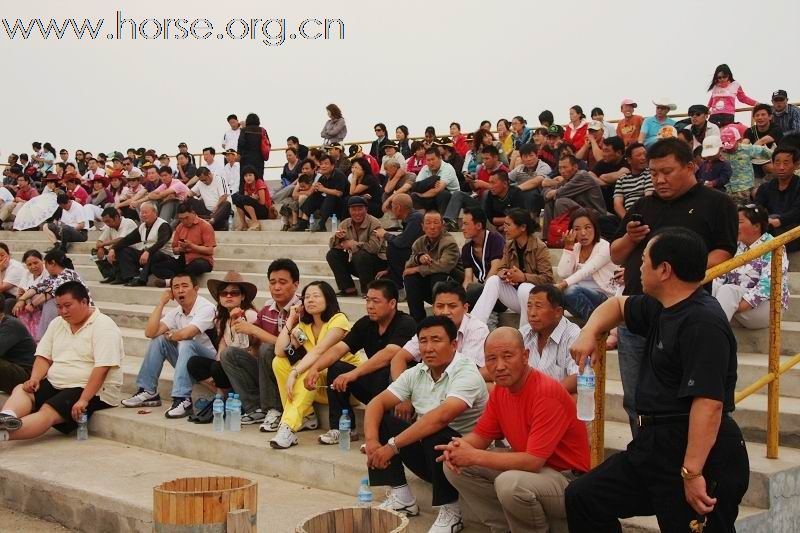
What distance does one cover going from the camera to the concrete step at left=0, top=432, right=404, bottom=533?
6.15m

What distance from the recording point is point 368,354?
7.18 metres

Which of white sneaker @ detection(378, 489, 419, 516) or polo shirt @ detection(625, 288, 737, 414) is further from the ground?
polo shirt @ detection(625, 288, 737, 414)

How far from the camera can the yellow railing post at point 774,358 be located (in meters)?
5.07

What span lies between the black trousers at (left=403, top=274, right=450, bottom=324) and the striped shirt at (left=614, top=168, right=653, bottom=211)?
2242 millimetres

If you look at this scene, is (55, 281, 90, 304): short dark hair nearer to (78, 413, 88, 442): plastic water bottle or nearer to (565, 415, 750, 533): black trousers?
(78, 413, 88, 442): plastic water bottle

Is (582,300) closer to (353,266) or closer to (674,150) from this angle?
(674,150)

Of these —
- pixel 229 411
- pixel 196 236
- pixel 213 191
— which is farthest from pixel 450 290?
pixel 213 191

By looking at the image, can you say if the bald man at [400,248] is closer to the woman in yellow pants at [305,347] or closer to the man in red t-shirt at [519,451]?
the woman in yellow pants at [305,347]

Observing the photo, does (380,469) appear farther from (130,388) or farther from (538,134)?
(538,134)

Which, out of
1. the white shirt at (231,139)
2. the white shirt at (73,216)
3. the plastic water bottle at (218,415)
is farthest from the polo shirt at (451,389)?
the white shirt at (231,139)

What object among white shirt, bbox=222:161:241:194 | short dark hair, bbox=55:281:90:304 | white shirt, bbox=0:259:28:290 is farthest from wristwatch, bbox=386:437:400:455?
white shirt, bbox=222:161:241:194

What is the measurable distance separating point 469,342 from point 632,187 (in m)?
3.80

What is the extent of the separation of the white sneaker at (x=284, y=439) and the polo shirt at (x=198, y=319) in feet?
5.57

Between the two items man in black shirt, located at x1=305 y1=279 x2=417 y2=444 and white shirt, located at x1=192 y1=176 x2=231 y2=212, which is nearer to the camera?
man in black shirt, located at x1=305 y1=279 x2=417 y2=444
